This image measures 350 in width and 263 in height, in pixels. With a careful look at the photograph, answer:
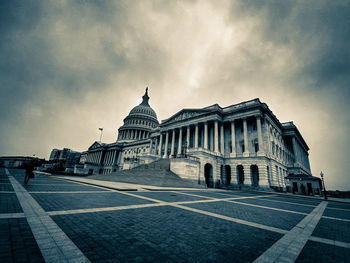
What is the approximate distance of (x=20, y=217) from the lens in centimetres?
425

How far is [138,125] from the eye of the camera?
90250mm

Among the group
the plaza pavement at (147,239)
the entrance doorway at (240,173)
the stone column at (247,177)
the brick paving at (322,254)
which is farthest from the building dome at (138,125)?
the brick paving at (322,254)

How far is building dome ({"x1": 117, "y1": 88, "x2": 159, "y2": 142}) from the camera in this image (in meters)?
88.3

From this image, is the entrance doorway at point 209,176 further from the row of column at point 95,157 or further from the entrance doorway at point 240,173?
the row of column at point 95,157

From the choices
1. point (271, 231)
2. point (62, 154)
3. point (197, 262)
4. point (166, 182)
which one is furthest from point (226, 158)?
point (62, 154)

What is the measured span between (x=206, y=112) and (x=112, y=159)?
57.6 meters

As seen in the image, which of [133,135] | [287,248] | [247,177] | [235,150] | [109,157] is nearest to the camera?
[287,248]

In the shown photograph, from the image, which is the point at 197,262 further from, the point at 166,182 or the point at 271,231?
the point at 166,182

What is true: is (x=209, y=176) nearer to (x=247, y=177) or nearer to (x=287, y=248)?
(x=247, y=177)

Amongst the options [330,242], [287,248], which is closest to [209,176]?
[330,242]

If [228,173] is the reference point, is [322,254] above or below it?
below

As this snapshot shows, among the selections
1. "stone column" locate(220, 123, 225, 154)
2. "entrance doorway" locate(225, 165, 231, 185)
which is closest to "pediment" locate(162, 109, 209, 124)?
"stone column" locate(220, 123, 225, 154)

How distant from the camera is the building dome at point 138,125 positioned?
290 feet

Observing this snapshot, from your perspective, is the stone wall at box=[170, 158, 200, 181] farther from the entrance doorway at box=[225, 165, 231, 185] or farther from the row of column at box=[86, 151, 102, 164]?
the row of column at box=[86, 151, 102, 164]
